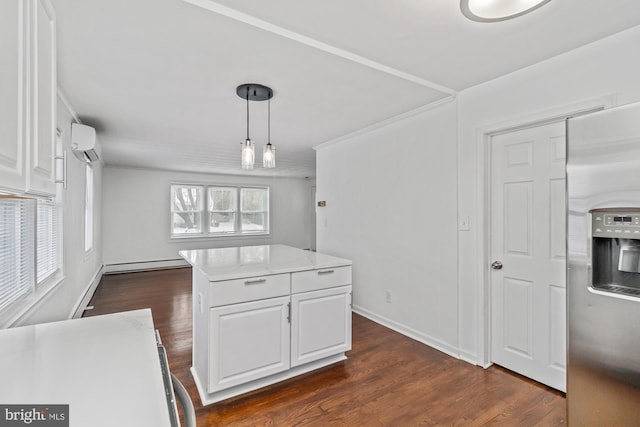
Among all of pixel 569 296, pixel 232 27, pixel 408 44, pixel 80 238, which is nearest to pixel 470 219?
pixel 569 296

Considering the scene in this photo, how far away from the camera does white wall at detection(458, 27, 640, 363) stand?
1.80 meters

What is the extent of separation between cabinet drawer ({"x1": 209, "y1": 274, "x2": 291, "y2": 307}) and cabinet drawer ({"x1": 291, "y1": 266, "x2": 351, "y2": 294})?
0.23ft

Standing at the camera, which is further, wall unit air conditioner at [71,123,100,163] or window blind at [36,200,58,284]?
wall unit air conditioner at [71,123,100,163]

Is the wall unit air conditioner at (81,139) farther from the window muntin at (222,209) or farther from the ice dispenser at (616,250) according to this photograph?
the window muntin at (222,209)

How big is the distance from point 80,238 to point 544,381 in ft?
15.9

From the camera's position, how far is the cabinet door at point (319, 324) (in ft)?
7.72

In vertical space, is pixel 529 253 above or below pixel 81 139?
below

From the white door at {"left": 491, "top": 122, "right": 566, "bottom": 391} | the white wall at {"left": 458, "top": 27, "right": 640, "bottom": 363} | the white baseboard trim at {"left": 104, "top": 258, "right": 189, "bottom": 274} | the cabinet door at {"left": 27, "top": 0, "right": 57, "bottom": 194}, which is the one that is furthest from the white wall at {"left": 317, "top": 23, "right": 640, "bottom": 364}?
the white baseboard trim at {"left": 104, "top": 258, "right": 189, "bottom": 274}

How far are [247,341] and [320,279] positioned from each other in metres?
0.69

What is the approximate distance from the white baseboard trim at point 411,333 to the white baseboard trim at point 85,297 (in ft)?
10.4

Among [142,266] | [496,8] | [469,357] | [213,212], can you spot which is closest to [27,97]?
[496,8]

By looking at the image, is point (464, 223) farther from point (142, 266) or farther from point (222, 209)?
point (142, 266)

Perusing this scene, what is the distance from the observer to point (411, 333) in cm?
316

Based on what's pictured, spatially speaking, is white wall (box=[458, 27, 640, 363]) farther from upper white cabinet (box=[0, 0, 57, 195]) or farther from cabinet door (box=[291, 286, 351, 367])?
upper white cabinet (box=[0, 0, 57, 195])
